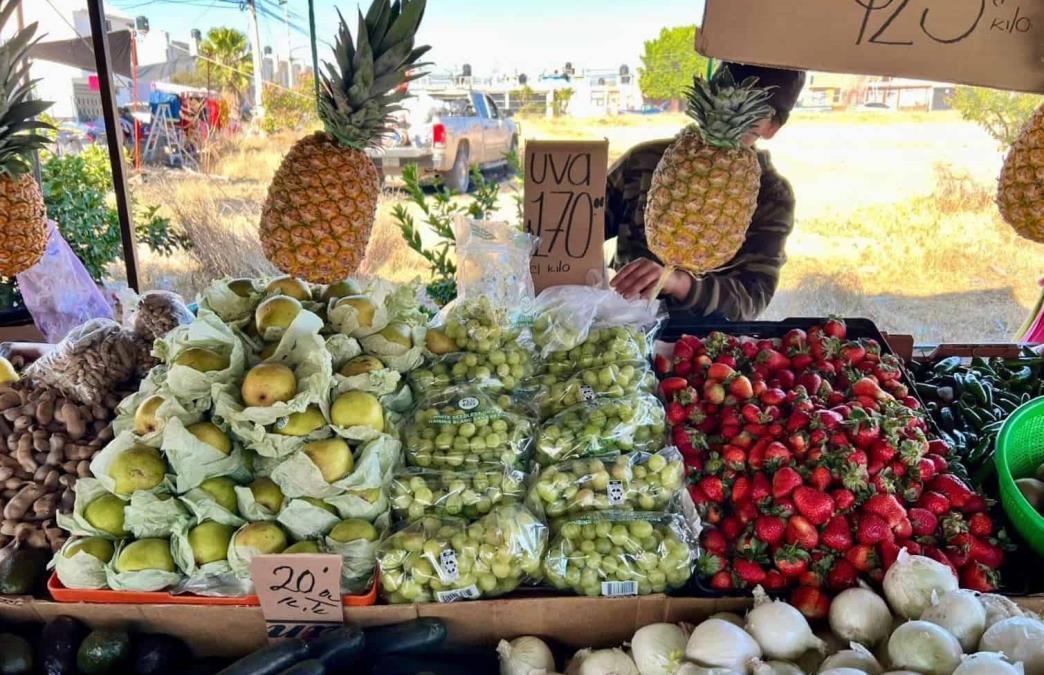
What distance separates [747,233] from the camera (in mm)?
3066

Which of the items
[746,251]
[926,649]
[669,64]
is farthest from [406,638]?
[669,64]

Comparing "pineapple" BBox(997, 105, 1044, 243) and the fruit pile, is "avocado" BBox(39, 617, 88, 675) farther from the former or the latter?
"pineapple" BBox(997, 105, 1044, 243)

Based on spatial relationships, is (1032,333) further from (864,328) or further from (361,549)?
(361,549)

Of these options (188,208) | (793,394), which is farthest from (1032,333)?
(188,208)

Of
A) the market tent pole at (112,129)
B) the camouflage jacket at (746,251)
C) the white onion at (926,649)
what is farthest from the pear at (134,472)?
the market tent pole at (112,129)

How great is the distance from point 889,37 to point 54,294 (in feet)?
11.0

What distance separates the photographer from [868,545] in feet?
5.11

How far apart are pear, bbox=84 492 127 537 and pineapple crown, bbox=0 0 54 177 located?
1.27 metres

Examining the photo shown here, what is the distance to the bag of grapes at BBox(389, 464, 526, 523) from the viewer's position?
1615 millimetres

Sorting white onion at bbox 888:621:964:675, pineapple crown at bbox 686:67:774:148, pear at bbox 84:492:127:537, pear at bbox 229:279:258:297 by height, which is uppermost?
pineapple crown at bbox 686:67:774:148

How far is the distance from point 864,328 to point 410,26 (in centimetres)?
179

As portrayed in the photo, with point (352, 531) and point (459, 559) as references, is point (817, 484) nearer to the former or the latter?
point (459, 559)

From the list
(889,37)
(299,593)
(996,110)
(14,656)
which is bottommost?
(14,656)

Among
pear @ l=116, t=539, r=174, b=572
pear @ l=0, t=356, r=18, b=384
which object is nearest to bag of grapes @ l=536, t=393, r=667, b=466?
pear @ l=116, t=539, r=174, b=572
